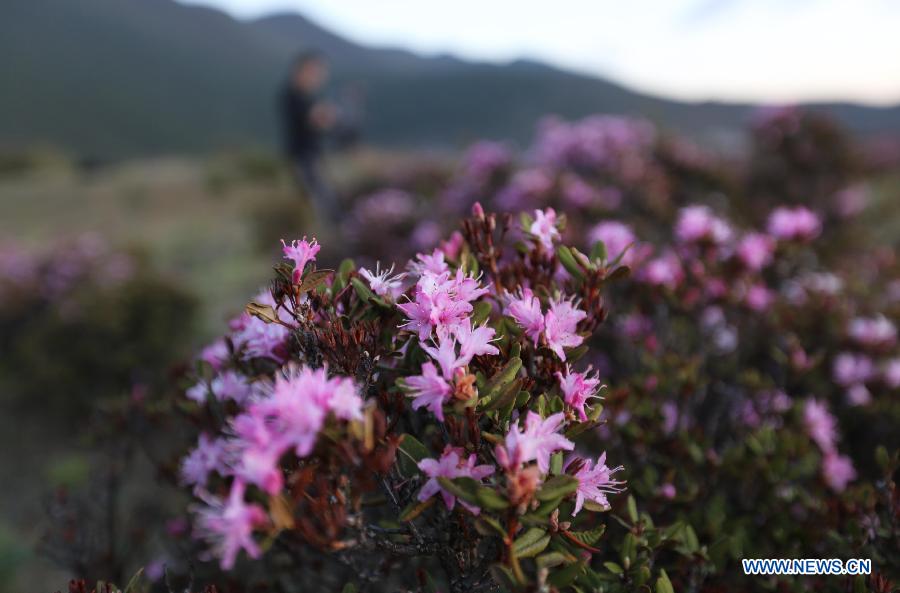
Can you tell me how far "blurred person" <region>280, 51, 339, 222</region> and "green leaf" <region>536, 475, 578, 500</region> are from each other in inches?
297

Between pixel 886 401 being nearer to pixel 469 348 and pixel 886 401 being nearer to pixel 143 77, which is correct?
pixel 469 348

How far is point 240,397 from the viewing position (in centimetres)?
163

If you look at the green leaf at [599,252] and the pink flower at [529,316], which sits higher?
the green leaf at [599,252]

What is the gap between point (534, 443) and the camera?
3.77 ft

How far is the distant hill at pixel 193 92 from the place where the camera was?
4884 cm

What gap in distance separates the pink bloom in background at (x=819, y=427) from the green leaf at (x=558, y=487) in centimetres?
161

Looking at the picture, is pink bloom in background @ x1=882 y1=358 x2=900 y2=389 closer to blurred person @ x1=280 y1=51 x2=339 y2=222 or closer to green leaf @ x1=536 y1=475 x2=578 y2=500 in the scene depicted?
green leaf @ x1=536 y1=475 x2=578 y2=500

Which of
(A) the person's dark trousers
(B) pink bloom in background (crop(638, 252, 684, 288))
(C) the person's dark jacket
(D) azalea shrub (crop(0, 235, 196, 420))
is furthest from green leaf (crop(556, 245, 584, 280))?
(C) the person's dark jacket

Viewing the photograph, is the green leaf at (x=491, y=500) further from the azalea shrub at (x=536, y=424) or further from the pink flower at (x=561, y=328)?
the pink flower at (x=561, y=328)

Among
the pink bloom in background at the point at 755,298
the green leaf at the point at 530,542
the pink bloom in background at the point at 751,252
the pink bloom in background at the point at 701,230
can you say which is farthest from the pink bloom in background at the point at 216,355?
the pink bloom in background at the point at 755,298

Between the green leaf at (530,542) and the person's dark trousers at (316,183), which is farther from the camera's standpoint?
the person's dark trousers at (316,183)

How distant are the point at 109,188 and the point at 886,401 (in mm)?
19856

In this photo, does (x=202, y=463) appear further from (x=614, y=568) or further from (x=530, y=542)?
(x=614, y=568)

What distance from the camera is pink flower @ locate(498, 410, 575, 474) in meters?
1.14
